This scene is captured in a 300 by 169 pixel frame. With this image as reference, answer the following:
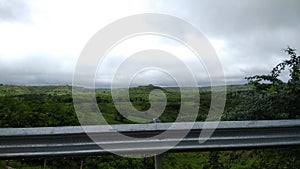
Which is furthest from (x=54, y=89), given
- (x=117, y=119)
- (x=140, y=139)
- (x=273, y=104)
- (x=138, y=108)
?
(x=273, y=104)

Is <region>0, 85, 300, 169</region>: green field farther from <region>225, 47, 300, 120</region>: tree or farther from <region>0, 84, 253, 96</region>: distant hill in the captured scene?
<region>225, 47, 300, 120</region>: tree

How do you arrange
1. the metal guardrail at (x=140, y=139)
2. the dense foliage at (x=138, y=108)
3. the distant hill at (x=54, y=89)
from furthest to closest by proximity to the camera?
the distant hill at (x=54, y=89)
the dense foliage at (x=138, y=108)
the metal guardrail at (x=140, y=139)

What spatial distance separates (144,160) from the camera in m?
2.30

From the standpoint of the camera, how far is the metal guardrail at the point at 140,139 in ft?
6.02

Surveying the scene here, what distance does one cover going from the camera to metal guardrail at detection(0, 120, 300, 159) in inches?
72.2

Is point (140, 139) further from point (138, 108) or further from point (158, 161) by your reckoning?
point (138, 108)

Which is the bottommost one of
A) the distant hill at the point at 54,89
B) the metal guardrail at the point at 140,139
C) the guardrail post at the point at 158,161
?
the guardrail post at the point at 158,161

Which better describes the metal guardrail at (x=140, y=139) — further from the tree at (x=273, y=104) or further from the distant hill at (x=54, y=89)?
the tree at (x=273, y=104)

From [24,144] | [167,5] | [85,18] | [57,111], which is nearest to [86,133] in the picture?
[24,144]

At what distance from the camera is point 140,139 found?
1923 mm

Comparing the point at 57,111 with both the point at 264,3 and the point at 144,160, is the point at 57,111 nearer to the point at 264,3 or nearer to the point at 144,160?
the point at 144,160

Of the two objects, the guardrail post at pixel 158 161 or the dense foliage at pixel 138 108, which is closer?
the guardrail post at pixel 158 161

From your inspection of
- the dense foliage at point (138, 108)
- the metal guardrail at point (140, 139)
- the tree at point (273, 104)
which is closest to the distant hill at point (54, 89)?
the dense foliage at point (138, 108)

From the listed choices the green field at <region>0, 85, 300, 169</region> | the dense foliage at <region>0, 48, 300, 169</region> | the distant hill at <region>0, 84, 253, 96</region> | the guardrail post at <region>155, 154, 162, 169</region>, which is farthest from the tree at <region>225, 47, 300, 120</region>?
the guardrail post at <region>155, 154, 162, 169</region>
